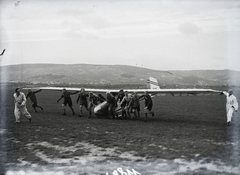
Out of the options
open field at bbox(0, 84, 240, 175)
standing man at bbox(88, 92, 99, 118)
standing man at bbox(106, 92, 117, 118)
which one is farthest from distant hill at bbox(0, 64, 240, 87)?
open field at bbox(0, 84, 240, 175)

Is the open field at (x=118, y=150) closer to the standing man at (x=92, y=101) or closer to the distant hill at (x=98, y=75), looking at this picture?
the standing man at (x=92, y=101)

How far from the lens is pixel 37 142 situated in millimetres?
8492

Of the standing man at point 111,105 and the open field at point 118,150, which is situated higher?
the standing man at point 111,105

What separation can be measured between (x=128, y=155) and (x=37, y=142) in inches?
135

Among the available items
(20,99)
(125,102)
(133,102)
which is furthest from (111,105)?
(20,99)

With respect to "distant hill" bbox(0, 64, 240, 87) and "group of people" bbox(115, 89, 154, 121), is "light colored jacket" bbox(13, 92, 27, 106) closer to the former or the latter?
"group of people" bbox(115, 89, 154, 121)

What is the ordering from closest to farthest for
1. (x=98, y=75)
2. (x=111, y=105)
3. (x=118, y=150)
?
(x=118, y=150), (x=111, y=105), (x=98, y=75)

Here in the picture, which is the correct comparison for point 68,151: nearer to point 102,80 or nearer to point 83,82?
point 83,82

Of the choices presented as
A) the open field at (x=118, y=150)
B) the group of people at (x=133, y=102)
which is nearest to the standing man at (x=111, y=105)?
the group of people at (x=133, y=102)

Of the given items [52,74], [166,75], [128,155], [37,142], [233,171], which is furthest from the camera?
[166,75]

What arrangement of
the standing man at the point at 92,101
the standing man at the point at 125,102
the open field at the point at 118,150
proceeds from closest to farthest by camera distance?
the open field at the point at 118,150 → the standing man at the point at 125,102 → the standing man at the point at 92,101

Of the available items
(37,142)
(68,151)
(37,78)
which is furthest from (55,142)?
(37,78)

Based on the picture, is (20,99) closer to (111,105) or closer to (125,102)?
(111,105)

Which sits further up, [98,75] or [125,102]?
[98,75]
